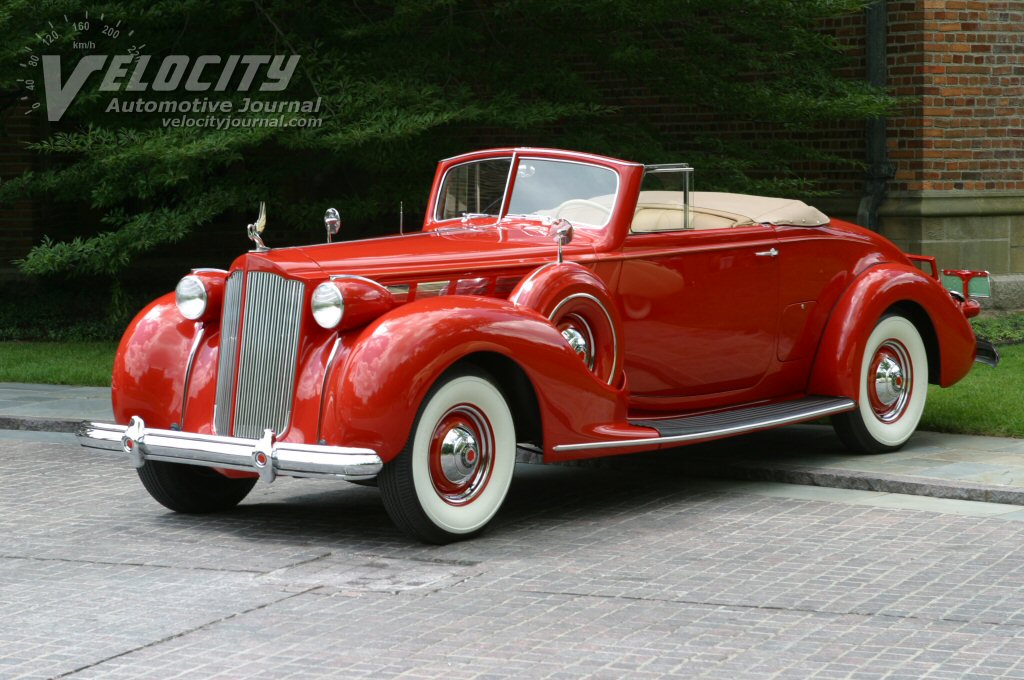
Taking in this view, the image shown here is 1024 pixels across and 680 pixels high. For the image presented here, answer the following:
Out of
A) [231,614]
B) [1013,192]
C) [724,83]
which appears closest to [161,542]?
[231,614]

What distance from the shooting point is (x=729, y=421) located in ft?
26.3

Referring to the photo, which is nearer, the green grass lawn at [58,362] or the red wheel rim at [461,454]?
the red wheel rim at [461,454]

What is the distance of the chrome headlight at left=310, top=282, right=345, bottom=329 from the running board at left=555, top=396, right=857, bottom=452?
4.10ft

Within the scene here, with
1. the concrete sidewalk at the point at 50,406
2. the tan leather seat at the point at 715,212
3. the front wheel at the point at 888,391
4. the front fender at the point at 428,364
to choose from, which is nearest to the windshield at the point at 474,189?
the tan leather seat at the point at 715,212

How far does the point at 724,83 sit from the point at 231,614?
9.94 metres

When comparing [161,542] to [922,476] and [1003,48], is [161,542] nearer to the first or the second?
[922,476]

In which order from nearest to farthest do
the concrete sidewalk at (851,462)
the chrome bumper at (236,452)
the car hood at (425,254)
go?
1. the chrome bumper at (236,452)
2. the car hood at (425,254)
3. the concrete sidewalk at (851,462)

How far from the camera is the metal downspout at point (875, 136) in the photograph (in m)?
15.6

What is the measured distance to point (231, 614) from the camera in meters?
5.54

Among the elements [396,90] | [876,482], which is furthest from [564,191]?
[396,90]

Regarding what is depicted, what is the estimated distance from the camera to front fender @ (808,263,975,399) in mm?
8727

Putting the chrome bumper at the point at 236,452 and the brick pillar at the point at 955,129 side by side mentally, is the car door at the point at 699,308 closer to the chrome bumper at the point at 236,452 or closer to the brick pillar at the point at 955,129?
the chrome bumper at the point at 236,452

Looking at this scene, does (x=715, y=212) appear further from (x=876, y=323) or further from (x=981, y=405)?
(x=981, y=405)

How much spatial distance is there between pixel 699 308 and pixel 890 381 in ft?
5.19
